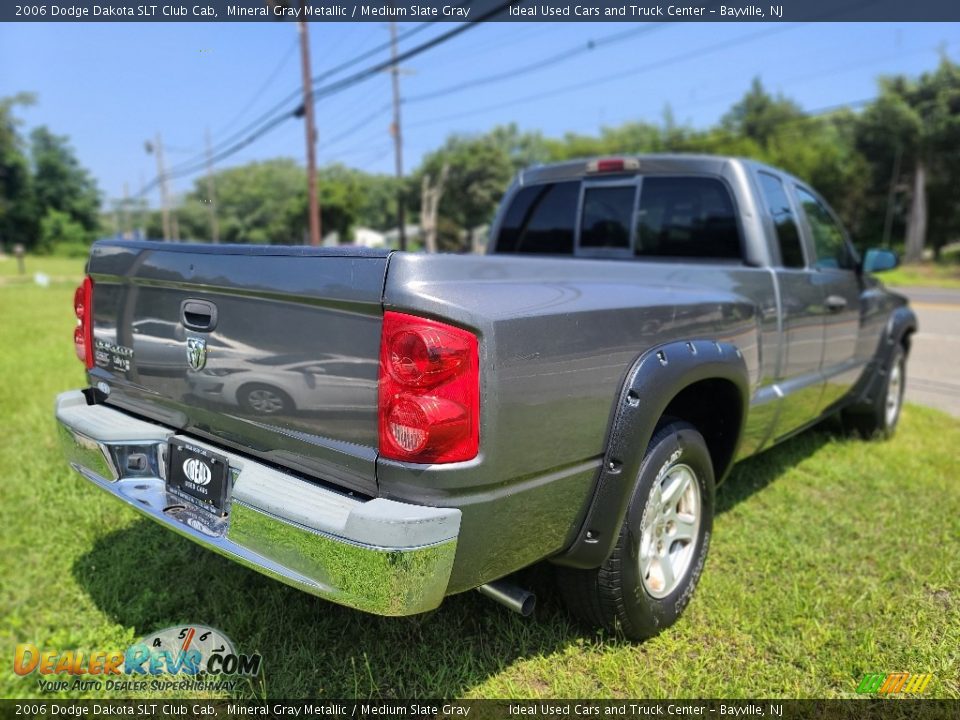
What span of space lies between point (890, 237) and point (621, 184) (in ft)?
149

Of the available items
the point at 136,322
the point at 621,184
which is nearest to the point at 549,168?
the point at 621,184

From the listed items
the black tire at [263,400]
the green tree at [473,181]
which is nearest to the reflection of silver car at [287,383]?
the black tire at [263,400]

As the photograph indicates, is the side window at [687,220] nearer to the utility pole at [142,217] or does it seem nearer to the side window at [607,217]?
the side window at [607,217]

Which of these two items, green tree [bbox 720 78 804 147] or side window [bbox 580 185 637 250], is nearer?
side window [bbox 580 185 637 250]

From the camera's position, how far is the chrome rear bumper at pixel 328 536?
5.45ft

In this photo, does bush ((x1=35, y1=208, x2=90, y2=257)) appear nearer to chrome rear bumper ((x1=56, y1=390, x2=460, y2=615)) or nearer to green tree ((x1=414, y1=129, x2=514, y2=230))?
green tree ((x1=414, y1=129, x2=514, y2=230))

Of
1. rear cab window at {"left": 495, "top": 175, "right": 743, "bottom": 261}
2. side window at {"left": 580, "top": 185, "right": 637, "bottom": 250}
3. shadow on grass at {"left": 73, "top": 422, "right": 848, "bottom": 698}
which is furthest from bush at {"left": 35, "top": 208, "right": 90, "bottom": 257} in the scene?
shadow on grass at {"left": 73, "top": 422, "right": 848, "bottom": 698}

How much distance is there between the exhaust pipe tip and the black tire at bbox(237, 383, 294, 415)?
81 centimetres

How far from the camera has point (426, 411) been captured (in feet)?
5.57

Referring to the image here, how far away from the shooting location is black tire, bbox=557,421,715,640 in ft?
7.53

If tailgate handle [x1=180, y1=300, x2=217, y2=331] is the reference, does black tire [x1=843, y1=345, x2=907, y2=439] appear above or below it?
below

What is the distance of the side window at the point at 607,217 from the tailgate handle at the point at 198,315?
8.03 ft

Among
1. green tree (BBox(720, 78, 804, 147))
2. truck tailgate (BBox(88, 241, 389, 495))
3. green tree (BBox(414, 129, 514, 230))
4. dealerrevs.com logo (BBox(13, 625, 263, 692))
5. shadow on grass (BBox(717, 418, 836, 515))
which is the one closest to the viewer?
truck tailgate (BBox(88, 241, 389, 495))

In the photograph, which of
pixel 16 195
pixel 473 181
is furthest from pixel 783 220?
pixel 16 195
